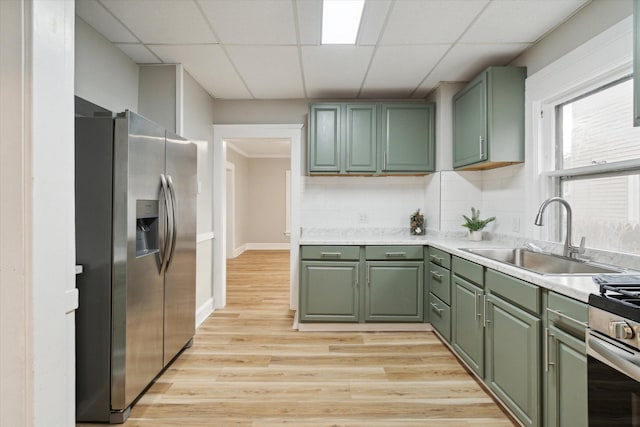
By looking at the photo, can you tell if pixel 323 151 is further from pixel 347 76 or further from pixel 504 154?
pixel 504 154

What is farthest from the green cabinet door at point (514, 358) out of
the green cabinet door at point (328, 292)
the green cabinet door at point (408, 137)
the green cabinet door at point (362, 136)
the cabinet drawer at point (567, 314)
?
the green cabinet door at point (362, 136)

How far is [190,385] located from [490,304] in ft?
6.64

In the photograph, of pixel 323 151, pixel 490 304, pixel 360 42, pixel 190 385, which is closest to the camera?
pixel 490 304

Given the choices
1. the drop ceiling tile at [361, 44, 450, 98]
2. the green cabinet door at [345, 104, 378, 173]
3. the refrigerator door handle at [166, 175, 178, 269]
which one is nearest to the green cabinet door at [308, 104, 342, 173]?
the green cabinet door at [345, 104, 378, 173]

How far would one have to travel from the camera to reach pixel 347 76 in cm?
337

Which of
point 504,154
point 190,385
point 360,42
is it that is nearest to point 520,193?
point 504,154

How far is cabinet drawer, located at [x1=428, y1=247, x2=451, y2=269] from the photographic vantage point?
2918 millimetres

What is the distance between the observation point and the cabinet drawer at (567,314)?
1406 mm

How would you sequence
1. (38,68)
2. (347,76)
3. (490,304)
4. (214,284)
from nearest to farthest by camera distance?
(38,68) < (490,304) < (347,76) < (214,284)

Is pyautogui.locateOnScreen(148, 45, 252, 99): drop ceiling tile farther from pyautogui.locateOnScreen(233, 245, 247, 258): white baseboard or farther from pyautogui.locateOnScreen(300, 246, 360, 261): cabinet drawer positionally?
pyautogui.locateOnScreen(233, 245, 247, 258): white baseboard

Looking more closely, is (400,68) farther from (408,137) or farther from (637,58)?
(637,58)

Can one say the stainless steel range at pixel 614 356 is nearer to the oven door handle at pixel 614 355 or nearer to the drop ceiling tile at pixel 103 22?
the oven door handle at pixel 614 355

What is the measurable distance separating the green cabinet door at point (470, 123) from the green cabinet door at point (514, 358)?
1408 millimetres

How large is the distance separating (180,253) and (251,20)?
172cm
